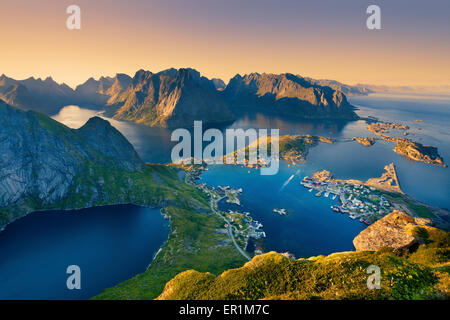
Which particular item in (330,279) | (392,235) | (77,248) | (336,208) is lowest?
(77,248)

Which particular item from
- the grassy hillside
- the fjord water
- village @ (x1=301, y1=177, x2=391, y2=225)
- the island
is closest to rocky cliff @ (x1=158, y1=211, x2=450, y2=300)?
the grassy hillside

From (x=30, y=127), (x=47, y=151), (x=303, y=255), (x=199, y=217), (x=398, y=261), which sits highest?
(x=30, y=127)

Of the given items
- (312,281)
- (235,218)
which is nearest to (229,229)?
(235,218)

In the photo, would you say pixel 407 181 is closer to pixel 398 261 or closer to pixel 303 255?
pixel 303 255

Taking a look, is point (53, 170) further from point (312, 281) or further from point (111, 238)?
point (312, 281)

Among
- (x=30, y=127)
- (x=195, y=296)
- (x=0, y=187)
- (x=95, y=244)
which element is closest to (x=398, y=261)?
(x=195, y=296)

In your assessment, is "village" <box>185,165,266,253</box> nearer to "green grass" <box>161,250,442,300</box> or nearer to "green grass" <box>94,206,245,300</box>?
"green grass" <box>94,206,245,300</box>
